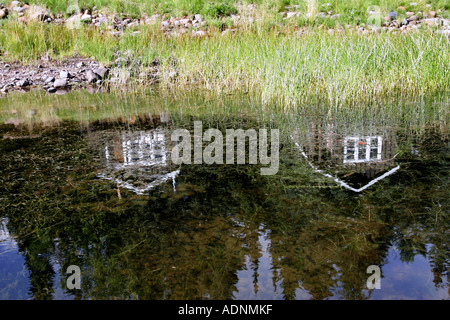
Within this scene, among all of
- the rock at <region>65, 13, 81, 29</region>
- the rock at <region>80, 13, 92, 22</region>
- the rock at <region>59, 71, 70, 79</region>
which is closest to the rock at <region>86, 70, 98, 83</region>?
the rock at <region>59, 71, 70, 79</region>

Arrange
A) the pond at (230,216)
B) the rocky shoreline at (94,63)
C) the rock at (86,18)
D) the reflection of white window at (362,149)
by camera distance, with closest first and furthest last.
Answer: the pond at (230,216) → the reflection of white window at (362,149) → the rocky shoreline at (94,63) → the rock at (86,18)

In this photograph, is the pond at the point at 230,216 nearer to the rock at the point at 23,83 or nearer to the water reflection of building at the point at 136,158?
the water reflection of building at the point at 136,158

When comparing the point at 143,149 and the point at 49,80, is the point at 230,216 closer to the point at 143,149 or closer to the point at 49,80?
the point at 143,149

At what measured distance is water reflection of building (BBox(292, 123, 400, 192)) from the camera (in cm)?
267

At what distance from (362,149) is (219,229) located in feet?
5.24

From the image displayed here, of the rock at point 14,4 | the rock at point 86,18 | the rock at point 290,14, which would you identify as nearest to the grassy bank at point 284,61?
the rock at point 86,18

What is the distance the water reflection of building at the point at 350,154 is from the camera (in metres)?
2.67

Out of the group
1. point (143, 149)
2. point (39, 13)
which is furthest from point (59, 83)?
point (143, 149)

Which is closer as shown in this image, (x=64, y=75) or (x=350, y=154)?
(x=350, y=154)

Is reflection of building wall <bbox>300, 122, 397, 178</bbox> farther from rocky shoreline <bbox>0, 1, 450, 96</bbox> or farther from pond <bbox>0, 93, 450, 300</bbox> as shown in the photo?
rocky shoreline <bbox>0, 1, 450, 96</bbox>

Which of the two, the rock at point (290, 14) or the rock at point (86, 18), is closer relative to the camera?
the rock at point (86, 18)

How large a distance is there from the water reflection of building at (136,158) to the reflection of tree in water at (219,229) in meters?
0.11

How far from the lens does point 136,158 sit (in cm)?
314
